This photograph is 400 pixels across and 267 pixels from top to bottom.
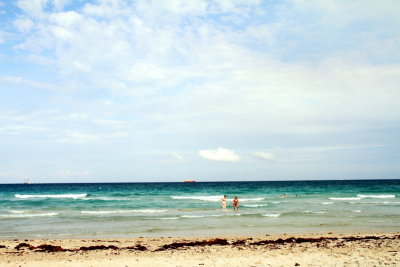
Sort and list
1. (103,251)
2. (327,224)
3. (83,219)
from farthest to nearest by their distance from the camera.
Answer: (83,219)
(327,224)
(103,251)

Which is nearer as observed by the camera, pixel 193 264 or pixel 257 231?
pixel 193 264

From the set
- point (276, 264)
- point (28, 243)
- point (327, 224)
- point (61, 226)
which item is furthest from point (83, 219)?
point (276, 264)

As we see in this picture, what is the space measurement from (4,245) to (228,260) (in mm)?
9854

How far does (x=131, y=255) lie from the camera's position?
478 inches

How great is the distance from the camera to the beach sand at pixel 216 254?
10523 mm

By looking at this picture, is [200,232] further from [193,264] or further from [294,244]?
[193,264]

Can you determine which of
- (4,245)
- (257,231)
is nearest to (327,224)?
(257,231)

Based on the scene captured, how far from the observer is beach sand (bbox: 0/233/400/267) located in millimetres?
10523

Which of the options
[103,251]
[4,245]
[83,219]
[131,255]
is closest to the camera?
[131,255]

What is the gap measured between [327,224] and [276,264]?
40.8 feet

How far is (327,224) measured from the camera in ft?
69.6

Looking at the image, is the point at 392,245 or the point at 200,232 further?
the point at 200,232

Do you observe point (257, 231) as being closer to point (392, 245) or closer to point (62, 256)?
point (392, 245)

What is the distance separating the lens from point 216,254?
38.9 feet
